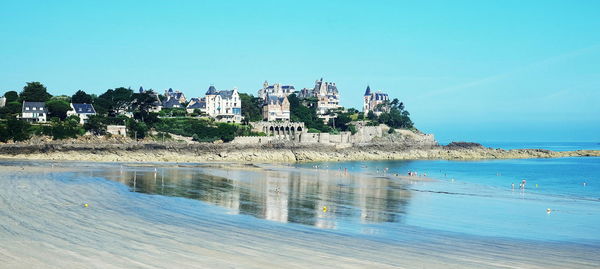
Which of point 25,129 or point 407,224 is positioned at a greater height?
point 25,129

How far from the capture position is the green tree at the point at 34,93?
7606 centimetres

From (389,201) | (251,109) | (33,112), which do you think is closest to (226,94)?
(251,109)

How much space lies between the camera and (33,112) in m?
69.9

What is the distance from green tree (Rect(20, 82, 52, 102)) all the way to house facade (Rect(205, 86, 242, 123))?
23.9 m

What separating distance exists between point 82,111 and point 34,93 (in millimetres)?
8510

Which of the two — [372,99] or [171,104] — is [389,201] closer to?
[171,104]

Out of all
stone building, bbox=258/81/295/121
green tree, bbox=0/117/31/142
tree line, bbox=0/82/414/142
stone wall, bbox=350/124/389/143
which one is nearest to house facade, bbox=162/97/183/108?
tree line, bbox=0/82/414/142

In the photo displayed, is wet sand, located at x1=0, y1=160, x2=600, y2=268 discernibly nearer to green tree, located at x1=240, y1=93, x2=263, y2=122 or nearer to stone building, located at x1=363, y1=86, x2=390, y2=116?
green tree, located at x1=240, y1=93, x2=263, y2=122

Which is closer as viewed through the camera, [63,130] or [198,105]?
[63,130]

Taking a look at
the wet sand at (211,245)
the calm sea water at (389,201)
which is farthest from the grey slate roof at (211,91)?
the wet sand at (211,245)

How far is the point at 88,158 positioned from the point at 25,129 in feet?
34.3

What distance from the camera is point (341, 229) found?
783 inches

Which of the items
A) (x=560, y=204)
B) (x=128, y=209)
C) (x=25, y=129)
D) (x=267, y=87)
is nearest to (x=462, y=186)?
(x=560, y=204)

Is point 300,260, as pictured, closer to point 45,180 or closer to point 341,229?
point 341,229
